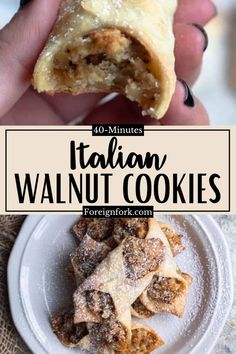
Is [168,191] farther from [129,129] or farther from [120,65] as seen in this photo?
[120,65]

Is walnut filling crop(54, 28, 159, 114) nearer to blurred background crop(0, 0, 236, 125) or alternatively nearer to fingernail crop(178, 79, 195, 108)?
fingernail crop(178, 79, 195, 108)

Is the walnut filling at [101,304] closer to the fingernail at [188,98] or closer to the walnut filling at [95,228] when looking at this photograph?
the walnut filling at [95,228]

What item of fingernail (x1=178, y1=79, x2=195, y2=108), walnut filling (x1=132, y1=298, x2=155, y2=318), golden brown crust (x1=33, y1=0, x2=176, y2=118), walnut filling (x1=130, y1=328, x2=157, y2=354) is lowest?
walnut filling (x1=130, y1=328, x2=157, y2=354)

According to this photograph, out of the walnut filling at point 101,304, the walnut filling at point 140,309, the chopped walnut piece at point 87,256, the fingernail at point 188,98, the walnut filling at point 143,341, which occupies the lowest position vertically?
the walnut filling at point 143,341

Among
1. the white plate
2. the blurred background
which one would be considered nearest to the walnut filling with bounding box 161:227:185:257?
the white plate

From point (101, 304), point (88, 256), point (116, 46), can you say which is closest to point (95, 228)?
point (88, 256)

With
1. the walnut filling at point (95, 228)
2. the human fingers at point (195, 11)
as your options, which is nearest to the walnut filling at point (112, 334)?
the walnut filling at point (95, 228)

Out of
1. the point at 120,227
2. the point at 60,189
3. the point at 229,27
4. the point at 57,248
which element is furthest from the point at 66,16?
the point at 229,27
